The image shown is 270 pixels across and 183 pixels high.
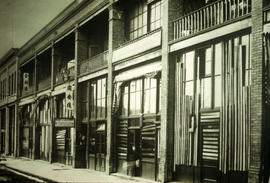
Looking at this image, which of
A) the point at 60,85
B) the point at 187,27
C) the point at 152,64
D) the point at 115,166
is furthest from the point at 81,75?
the point at 187,27

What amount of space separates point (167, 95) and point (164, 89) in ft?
1.06

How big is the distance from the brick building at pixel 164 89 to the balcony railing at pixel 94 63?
0.19ft

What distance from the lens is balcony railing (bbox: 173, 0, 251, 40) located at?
37.7 feet

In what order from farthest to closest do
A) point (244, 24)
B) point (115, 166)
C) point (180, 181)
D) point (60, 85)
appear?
point (60, 85) < point (115, 166) < point (180, 181) < point (244, 24)

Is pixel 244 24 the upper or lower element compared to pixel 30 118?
upper

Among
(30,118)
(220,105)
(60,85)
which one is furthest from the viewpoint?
(30,118)

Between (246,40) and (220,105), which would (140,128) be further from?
(246,40)

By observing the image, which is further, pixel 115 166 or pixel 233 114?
pixel 115 166

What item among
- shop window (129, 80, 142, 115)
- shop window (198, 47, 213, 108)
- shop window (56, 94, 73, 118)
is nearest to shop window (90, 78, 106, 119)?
shop window (56, 94, 73, 118)

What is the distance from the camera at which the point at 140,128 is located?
1661 centimetres

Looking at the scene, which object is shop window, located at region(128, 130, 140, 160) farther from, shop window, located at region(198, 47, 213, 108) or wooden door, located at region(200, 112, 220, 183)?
shop window, located at region(198, 47, 213, 108)

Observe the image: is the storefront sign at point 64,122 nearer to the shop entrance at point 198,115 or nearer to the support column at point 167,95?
the support column at point 167,95

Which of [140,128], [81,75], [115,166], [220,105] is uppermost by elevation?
[81,75]

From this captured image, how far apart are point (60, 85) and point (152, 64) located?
11938 mm
